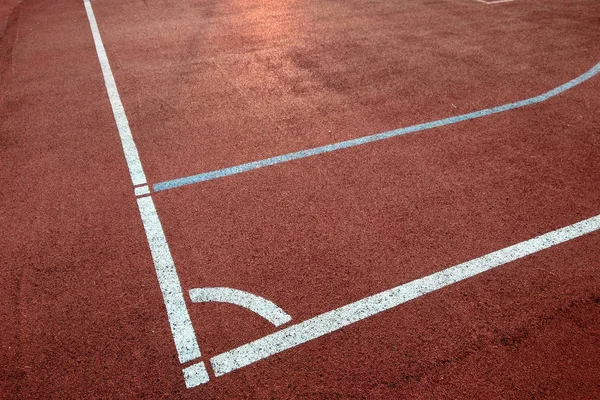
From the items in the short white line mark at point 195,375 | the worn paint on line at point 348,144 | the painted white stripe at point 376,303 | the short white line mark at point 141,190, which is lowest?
the short white line mark at point 195,375

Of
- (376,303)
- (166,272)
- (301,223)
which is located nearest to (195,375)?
(166,272)

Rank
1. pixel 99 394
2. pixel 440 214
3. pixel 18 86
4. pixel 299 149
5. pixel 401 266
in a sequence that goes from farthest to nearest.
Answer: pixel 18 86 → pixel 299 149 → pixel 440 214 → pixel 401 266 → pixel 99 394

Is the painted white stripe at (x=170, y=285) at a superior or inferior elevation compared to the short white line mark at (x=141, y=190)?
inferior

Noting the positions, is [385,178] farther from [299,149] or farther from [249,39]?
[249,39]

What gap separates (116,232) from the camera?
172 inches

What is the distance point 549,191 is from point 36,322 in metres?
5.24

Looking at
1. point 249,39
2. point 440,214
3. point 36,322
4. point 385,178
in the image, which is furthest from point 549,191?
point 249,39

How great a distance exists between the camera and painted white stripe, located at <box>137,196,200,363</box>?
3.38m

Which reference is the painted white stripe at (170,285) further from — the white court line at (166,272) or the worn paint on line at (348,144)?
the worn paint on line at (348,144)

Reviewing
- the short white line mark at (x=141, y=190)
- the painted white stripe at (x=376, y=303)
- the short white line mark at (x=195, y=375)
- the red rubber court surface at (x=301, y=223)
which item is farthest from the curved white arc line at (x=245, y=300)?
the short white line mark at (x=141, y=190)

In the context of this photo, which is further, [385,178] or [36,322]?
[385,178]

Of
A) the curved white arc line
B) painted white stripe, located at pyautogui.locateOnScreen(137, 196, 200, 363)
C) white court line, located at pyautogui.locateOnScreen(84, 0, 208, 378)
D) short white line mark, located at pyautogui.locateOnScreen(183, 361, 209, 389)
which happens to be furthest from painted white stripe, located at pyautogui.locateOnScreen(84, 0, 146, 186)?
short white line mark, located at pyautogui.locateOnScreen(183, 361, 209, 389)

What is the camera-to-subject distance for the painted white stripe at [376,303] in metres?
3.31

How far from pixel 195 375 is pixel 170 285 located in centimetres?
92
